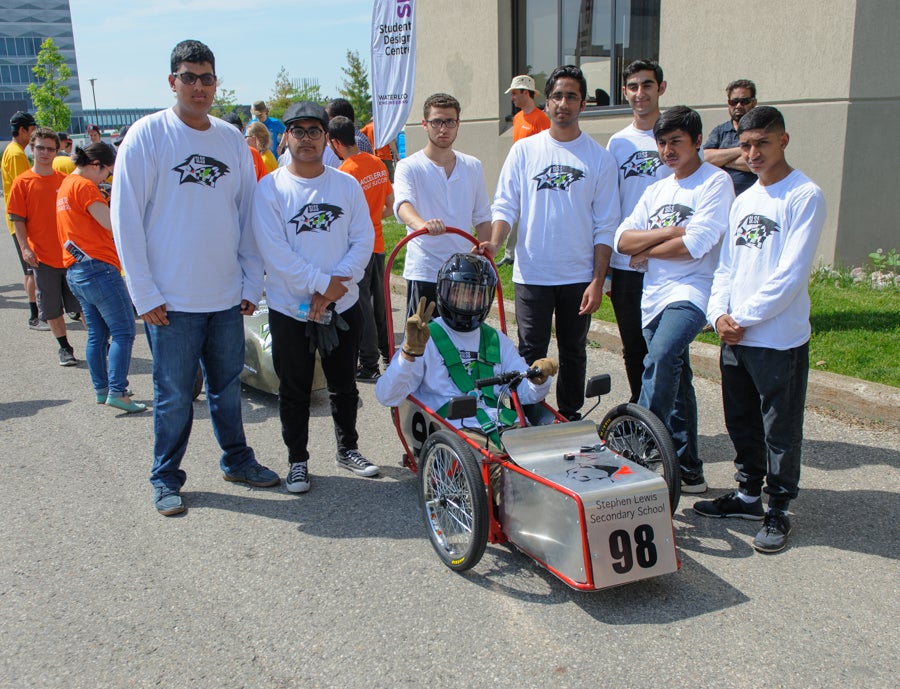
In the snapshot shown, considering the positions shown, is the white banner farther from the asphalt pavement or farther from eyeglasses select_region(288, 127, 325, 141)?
the asphalt pavement

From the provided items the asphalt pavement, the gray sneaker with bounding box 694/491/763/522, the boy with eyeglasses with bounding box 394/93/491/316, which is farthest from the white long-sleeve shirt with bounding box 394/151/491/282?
the gray sneaker with bounding box 694/491/763/522

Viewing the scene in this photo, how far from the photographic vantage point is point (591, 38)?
11.3 meters

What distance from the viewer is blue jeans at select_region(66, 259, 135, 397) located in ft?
18.9

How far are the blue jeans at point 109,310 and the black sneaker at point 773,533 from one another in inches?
180

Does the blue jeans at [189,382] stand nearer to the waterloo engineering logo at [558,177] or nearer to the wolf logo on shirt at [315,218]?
the wolf logo on shirt at [315,218]

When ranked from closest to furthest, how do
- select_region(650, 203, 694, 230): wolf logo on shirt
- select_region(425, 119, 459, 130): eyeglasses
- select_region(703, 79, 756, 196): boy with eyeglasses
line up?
select_region(650, 203, 694, 230): wolf logo on shirt → select_region(425, 119, 459, 130): eyeglasses → select_region(703, 79, 756, 196): boy with eyeglasses

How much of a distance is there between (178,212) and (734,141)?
4.24 metres

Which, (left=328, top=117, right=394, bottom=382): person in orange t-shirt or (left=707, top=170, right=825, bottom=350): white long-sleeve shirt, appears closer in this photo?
(left=707, top=170, right=825, bottom=350): white long-sleeve shirt

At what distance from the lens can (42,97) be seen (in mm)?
37594

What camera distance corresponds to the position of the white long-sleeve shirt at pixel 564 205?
14.6 feet

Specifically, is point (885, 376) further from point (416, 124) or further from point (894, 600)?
point (416, 124)

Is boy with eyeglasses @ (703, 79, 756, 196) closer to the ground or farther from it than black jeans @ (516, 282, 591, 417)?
farther from it

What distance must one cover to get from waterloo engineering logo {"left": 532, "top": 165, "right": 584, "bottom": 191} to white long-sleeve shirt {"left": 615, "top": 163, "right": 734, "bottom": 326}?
459 millimetres

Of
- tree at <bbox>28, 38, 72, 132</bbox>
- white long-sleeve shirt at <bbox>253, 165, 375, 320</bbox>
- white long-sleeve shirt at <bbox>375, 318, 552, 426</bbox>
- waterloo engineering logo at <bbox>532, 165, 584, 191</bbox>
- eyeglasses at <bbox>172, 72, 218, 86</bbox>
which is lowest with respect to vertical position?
white long-sleeve shirt at <bbox>375, 318, 552, 426</bbox>
